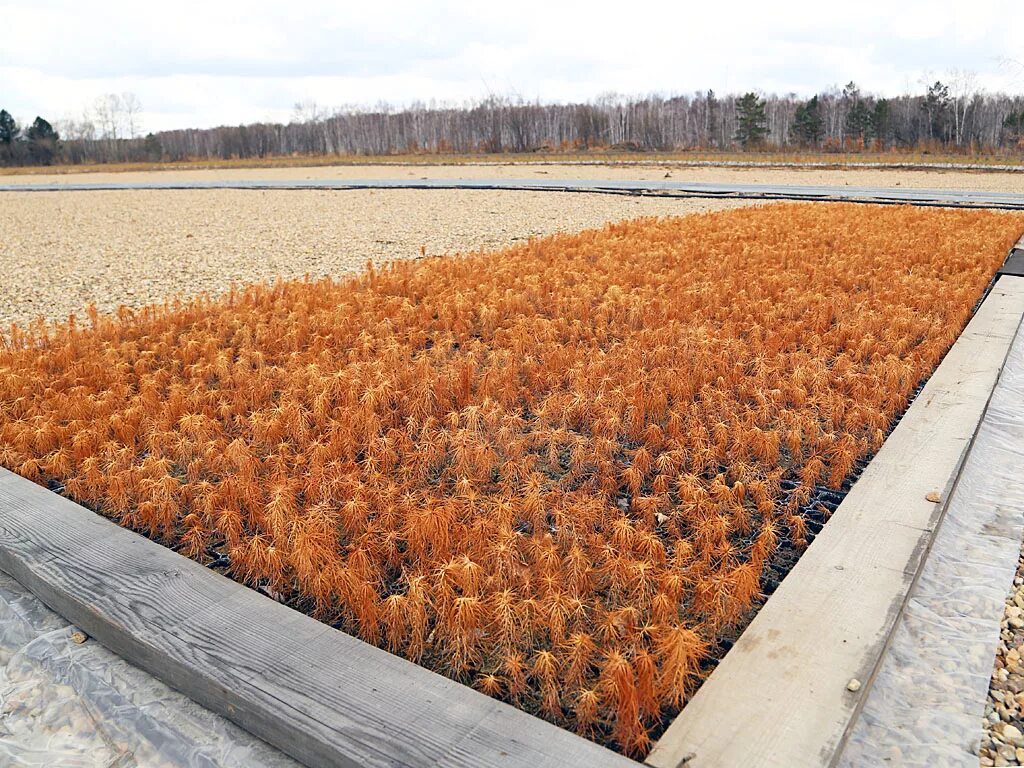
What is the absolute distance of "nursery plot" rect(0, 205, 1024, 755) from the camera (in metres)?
2.71

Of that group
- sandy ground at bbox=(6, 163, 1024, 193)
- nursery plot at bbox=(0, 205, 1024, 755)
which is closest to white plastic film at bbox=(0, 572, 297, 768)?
nursery plot at bbox=(0, 205, 1024, 755)

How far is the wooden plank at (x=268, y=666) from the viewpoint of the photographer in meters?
2.04

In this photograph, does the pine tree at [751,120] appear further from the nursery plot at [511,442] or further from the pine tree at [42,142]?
Answer: the pine tree at [42,142]

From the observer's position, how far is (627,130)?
52500 mm

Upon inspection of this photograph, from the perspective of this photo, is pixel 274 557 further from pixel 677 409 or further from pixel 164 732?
pixel 677 409

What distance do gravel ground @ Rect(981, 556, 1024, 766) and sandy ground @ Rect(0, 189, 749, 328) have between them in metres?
8.50

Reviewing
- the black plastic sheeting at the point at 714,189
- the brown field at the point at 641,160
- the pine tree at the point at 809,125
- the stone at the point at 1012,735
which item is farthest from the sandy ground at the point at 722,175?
the stone at the point at 1012,735

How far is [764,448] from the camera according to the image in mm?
4035

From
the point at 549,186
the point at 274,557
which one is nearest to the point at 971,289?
the point at 274,557

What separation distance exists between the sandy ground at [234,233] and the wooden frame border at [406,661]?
239 inches

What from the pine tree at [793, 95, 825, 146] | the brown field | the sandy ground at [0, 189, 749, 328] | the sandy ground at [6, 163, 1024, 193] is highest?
the pine tree at [793, 95, 825, 146]

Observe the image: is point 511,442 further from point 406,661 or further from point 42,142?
point 42,142

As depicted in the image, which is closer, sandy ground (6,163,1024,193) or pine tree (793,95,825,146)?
sandy ground (6,163,1024,193)

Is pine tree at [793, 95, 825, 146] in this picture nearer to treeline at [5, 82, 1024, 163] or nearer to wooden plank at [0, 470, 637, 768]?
treeline at [5, 82, 1024, 163]
